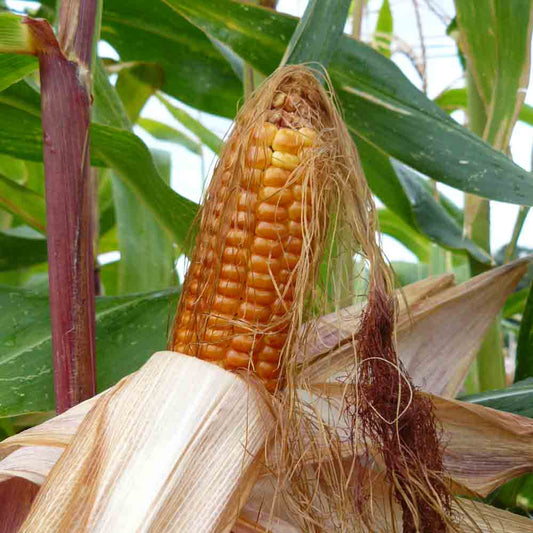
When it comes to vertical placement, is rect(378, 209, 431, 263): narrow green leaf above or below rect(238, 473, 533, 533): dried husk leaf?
above

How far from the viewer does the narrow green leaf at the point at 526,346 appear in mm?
683

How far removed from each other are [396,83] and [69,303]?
36 cm

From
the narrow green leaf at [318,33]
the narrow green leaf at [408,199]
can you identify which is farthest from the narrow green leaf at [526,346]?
the narrow green leaf at [318,33]

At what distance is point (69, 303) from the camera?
0.48 metres

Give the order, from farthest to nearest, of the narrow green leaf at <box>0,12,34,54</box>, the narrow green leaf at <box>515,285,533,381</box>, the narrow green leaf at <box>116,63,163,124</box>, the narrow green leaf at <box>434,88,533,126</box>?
the narrow green leaf at <box>434,88,533,126</box> → the narrow green leaf at <box>116,63,163,124</box> → the narrow green leaf at <box>515,285,533,381</box> → the narrow green leaf at <box>0,12,34,54</box>

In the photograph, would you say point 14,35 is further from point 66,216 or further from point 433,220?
point 433,220

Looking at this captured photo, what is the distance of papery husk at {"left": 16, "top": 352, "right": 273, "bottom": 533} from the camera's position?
0.35m

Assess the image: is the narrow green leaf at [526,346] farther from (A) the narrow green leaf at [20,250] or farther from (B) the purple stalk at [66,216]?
(A) the narrow green leaf at [20,250]

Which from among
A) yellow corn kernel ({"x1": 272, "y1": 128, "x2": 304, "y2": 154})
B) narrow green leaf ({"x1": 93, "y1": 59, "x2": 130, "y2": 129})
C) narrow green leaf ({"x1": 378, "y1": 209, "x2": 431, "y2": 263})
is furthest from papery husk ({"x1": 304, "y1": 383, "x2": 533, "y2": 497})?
narrow green leaf ({"x1": 378, "y1": 209, "x2": 431, "y2": 263})

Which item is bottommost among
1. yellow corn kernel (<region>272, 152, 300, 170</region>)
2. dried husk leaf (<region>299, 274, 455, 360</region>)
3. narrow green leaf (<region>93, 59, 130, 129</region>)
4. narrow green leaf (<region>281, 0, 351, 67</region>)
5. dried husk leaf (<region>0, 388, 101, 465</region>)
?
dried husk leaf (<region>0, 388, 101, 465</region>)

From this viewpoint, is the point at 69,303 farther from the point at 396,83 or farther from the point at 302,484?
the point at 396,83

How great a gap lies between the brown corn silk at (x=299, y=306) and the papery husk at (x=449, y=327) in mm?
124

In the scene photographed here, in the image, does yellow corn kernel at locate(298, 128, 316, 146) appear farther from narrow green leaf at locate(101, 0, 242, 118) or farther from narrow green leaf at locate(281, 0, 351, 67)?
narrow green leaf at locate(101, 0, 242, 118)

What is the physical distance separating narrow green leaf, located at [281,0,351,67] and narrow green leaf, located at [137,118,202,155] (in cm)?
67
